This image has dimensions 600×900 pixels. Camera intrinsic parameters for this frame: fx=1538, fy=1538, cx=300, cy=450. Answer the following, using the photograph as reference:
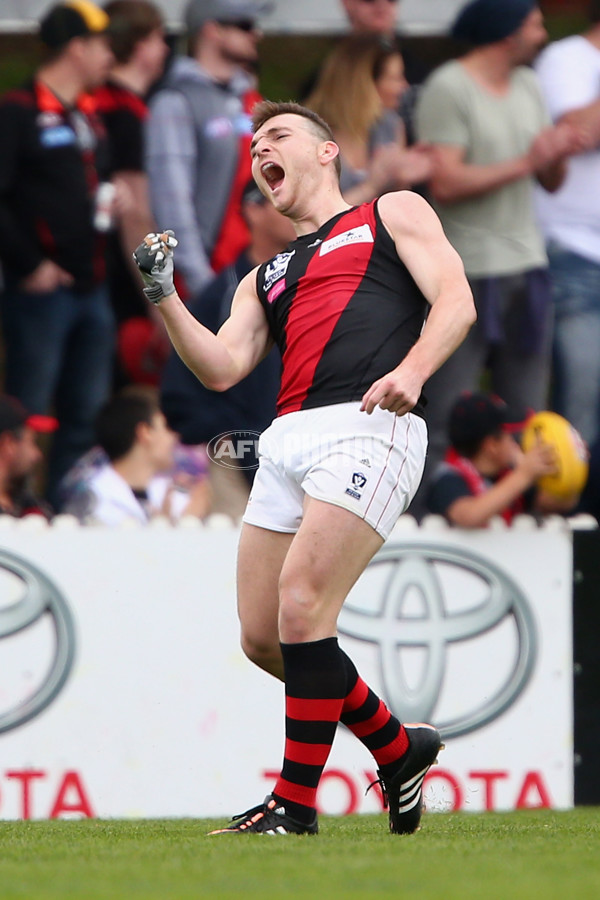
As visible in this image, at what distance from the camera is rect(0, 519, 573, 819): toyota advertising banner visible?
6219 mm

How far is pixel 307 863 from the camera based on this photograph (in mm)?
3721

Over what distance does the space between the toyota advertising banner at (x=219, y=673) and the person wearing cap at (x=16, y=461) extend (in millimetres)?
422

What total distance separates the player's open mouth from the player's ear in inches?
5.3

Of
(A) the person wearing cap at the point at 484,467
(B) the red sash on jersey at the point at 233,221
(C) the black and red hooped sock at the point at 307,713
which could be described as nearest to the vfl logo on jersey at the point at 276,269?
(C) the black and red hooped sock at the point at 307,713

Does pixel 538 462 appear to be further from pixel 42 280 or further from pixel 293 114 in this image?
pixel 42 280

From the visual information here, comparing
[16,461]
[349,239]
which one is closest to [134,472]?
[16,461]

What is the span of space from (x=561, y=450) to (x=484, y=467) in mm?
500

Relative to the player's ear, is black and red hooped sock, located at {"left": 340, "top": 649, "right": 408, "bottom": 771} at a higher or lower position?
lower

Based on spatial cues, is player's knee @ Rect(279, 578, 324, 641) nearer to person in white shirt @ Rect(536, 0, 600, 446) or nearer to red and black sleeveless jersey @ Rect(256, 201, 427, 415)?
red and black sleeveless jersey @ Rect(256, 201, 427, 415)

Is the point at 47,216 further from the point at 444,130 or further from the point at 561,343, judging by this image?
the point at 561,343

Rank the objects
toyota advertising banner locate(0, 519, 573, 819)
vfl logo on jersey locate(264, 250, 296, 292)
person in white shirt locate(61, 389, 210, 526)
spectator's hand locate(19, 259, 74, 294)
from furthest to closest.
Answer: spectator's hand locate(19, 259, 74, 294) < person in white shirt locate(61, 389, 210, 526) < toyota advertising banner locate(0, 519, 573, 819) < vfl logo on jersey locate(264, 250, 296, 292)

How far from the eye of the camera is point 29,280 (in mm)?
7352

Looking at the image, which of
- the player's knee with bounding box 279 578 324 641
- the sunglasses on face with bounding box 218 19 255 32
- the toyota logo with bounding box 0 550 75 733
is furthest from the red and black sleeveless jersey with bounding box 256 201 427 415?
the sunglasses on face with bounding box 218 19 255 32

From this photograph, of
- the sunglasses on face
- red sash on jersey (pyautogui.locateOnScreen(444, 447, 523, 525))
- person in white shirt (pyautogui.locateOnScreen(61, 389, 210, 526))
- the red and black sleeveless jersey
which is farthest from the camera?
the sunglasses on face
